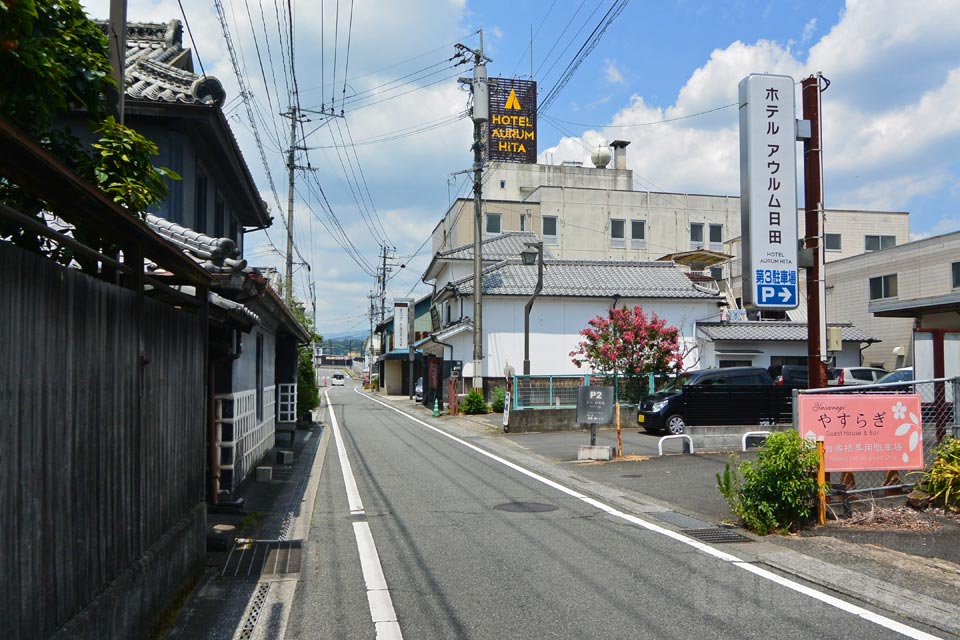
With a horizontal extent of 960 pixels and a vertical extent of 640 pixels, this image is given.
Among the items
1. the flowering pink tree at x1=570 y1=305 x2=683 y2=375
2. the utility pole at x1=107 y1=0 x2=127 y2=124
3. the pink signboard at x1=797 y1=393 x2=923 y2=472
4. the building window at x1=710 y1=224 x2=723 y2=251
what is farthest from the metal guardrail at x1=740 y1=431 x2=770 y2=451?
the building window at x1=710 y1=224 x2=723 y2=251

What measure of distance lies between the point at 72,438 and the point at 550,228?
5069 cm

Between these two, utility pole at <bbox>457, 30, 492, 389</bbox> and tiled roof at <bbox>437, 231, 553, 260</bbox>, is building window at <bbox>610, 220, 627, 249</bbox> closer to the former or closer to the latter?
tiled roof at <bbox>437, 231, 553, 260</bbox>

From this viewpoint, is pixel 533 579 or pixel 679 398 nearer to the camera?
pixel 533 579

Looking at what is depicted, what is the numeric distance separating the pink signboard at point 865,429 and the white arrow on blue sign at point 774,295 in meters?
2.09

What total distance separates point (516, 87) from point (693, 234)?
20751 mm

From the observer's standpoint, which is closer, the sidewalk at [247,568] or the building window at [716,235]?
the sidewalk at [247,568]

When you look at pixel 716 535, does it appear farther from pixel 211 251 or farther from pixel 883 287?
pixel 883 287

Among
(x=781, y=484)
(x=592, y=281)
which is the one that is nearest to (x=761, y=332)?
(x=592, y=281)

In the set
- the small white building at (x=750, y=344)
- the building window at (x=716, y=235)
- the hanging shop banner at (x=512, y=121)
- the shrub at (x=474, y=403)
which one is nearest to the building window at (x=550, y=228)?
the hanging shop banner at (x=512, y=121)

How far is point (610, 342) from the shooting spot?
83.2 ft

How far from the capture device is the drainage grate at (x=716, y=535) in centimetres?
856

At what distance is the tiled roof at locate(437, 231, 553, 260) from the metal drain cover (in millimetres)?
30907

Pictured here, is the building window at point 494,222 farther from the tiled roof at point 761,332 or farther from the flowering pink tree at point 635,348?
the flowering pink tree at point 635,348

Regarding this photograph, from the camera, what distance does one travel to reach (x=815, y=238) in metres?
10.9
